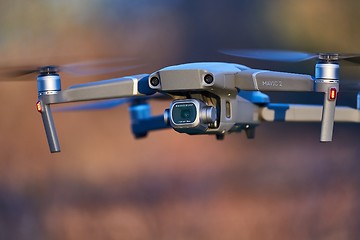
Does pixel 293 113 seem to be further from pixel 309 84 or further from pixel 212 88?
pixel 212 88

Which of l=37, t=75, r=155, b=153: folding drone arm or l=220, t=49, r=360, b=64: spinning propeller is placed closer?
l=220, t=49, r=360, b=64: spinning propeller

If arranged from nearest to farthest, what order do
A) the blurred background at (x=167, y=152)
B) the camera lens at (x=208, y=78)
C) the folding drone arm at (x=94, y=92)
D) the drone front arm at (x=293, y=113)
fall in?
the camera lens at (x=208, y=78)
the folding drone arm at (x=94, y=92)
the drone front arm at (x=293, y=113)
the blurred background at (x=167, y=152)

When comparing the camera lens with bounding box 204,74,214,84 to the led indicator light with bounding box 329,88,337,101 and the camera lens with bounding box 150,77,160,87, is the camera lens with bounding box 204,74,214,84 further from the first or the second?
the led indicator light with bounding box 329,88,337,101

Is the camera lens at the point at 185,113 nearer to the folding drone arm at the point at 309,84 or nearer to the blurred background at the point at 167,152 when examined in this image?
the folding drone arm at the point at 309,84

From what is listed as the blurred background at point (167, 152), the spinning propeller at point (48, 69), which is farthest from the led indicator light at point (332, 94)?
the blurred background at point (167, 152)

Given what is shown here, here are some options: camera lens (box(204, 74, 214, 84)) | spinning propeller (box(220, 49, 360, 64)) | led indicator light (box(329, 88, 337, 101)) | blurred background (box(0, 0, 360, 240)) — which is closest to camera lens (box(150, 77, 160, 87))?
camera lens (box(204, 74, 214, 84))

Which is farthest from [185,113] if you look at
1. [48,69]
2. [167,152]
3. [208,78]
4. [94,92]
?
[167,152]

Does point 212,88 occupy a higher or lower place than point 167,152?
higher
